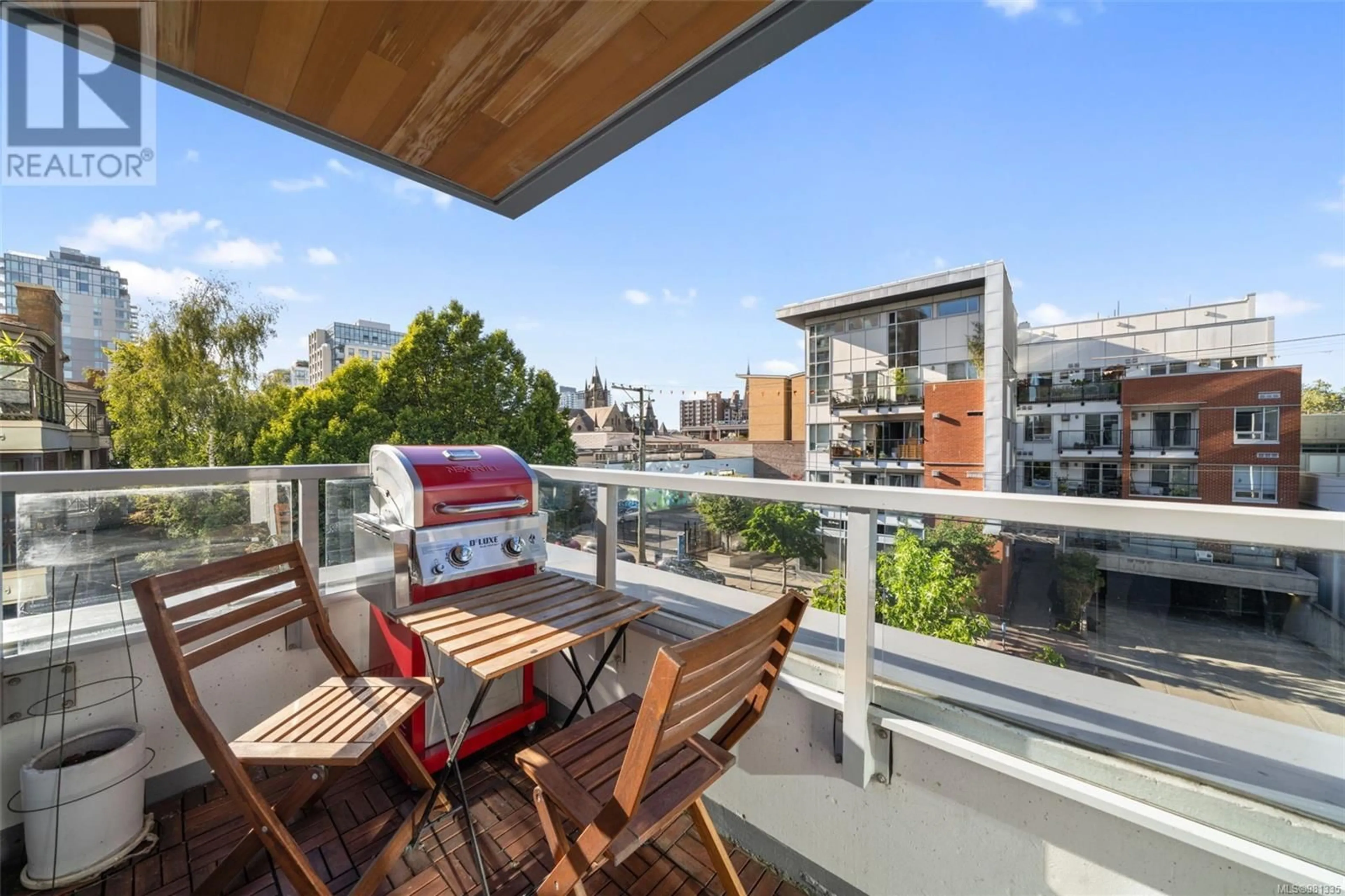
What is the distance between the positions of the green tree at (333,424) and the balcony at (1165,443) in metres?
23.1

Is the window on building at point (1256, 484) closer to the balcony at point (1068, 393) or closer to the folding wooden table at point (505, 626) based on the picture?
the balcony at point (1068, 393)

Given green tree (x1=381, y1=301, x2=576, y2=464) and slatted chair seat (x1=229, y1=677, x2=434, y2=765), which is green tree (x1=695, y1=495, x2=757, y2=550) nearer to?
slatted chair seat (x1=229, y1=677, x2=434, y2=765)

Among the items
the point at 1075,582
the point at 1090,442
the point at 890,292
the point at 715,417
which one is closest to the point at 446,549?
the point at 1075,582

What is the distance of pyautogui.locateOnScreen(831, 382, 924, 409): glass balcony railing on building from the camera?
688 inches

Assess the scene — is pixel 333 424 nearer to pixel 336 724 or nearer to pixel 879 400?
pixel 336 724

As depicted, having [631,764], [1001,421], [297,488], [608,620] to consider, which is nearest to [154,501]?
[297,488]

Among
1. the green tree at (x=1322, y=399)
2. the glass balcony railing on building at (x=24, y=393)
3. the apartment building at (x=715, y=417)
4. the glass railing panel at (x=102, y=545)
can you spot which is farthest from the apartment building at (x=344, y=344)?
the apartment building at (x=715, y=417)

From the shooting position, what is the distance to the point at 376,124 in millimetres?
1950

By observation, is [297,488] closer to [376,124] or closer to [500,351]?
[376,124]

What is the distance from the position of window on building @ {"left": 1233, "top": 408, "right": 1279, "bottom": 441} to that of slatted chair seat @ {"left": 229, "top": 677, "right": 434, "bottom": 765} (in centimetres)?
1826

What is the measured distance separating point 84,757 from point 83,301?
755 inches

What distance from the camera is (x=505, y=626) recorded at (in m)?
1.78

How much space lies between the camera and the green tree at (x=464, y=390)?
50.9ft

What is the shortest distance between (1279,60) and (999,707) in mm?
9634
